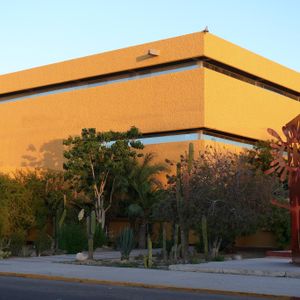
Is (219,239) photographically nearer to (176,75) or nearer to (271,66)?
(176,75)

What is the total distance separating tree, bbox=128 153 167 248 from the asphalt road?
60.1 feet

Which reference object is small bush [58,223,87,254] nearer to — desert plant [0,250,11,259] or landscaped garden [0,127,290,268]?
landscaped garden [0,127,290,268]

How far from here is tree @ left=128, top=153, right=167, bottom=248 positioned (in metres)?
35.4

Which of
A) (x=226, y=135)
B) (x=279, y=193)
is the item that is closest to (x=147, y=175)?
(x=226, y=135)

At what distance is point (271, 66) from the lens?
1767 inches

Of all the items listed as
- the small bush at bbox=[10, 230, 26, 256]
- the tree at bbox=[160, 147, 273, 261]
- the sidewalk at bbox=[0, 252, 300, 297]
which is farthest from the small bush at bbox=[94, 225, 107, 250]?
the sidewalk at bbox=[0, 252, 300, 297]

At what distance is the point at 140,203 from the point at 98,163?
11.6 ft

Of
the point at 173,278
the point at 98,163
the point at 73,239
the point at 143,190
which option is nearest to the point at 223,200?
the point at 73,239

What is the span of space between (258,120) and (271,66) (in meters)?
5.05

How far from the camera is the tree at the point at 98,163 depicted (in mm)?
35844

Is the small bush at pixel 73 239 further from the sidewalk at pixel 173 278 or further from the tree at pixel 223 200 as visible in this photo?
the sidewalk at pixel 173 278

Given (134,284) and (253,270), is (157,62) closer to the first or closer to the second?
(253,270)

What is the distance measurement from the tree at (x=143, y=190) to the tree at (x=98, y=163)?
29.9 inches

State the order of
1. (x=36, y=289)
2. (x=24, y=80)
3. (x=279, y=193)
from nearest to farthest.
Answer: (x=36, y=289)
(x=279, y=193)
(x=24, y=80)
